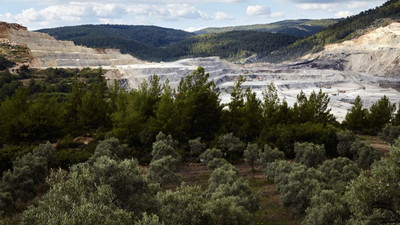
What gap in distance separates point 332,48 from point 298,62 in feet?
55.7

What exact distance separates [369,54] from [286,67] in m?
34.6

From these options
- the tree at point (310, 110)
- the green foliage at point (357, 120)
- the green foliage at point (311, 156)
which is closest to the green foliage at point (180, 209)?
the green foliage at point (311, 156)

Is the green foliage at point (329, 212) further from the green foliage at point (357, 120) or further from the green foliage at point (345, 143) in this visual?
the green foliage at point (357, 120)

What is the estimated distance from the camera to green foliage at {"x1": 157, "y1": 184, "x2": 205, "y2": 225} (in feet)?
47.1

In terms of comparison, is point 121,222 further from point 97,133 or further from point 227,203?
point 97,133

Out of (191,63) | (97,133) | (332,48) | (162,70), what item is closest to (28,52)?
(162,70)

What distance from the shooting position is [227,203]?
647 inches

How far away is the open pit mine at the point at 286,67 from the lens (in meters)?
112

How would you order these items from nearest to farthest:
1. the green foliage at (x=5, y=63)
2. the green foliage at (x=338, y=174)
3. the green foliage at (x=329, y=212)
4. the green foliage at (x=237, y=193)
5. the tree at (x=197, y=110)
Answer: the green foliage at (x=329, y=212) < the green foliage at (x=237, y=193) < the green foliage at (x=338, y=174) < the tree at (x=197, y=110) < the green foliage at (x=5, y=63)

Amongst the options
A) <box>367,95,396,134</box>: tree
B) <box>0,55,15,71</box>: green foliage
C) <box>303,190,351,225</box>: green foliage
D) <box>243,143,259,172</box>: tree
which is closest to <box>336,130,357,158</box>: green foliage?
<box>243,143,259,172</box>: tree

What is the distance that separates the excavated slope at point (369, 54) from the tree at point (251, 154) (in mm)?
116826

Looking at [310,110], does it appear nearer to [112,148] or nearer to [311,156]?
[311,156]

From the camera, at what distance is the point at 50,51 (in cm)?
12444

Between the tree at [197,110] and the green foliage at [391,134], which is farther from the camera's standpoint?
the tree at [197,110]
